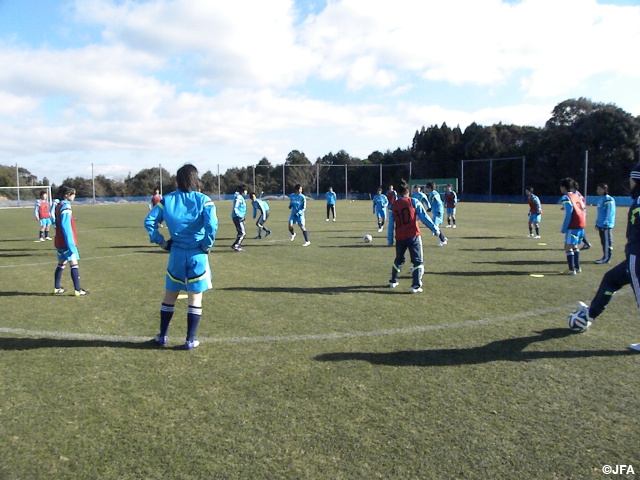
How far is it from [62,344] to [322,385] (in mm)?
3409

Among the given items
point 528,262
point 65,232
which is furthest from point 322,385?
point 528,262

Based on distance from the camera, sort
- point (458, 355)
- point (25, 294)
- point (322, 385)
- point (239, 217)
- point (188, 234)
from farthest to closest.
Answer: point (239, 217) < point (25, 294) < point (188, 234) < point (458, 355) < point (322, 385)

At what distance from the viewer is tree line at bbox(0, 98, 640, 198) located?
53188 millimetres

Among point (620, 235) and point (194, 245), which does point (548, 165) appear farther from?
point (194, 245)

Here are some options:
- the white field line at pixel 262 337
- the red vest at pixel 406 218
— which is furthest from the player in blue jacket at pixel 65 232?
the red vest at pixel 406 218

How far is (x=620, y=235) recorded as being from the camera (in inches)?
739

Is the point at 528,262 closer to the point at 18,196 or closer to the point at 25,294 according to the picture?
the point at 25,294

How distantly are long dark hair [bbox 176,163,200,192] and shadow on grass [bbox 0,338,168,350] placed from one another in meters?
1.89

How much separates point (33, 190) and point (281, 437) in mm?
62910

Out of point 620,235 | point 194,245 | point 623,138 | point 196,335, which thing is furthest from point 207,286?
point 623,138

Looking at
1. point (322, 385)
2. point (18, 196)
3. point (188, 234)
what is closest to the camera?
point (322, 385)

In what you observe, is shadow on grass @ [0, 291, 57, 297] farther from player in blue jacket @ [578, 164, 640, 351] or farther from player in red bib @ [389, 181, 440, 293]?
player in blue jacket @ [578, 164, 640, 351]

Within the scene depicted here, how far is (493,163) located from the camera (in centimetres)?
6106

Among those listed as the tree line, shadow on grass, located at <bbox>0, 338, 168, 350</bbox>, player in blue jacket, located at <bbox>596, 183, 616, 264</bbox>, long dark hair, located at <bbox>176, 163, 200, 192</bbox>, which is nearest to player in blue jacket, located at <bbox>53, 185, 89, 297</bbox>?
shadow on grass, located at <bbox>0, 338, 168, 350</bbox>
